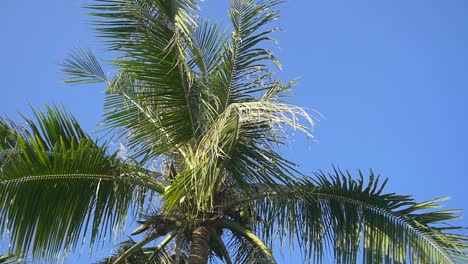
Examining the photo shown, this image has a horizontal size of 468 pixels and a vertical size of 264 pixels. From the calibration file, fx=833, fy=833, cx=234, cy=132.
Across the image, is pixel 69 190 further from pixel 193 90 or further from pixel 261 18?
pixel 261 18

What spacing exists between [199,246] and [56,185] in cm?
150

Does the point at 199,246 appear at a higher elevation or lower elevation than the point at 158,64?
lower

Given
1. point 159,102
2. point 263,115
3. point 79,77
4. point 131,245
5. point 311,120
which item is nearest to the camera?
point 311,120

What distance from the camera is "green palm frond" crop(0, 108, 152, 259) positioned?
7.72 metres

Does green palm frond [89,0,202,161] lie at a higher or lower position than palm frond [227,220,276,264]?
higher

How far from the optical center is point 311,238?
8.50 m

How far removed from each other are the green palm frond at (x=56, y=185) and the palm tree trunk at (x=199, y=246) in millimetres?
736

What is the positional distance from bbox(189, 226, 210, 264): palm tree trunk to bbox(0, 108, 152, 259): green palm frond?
2.42ft

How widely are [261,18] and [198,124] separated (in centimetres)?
134

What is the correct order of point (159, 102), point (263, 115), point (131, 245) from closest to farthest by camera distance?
A: point (263, 115), point (159, 102), point (131, 245)

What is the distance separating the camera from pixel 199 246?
817 centimetres

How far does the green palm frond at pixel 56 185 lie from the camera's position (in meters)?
7.72

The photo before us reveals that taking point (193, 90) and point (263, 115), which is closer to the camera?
point (263, 115)

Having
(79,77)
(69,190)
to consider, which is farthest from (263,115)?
(79,77)
